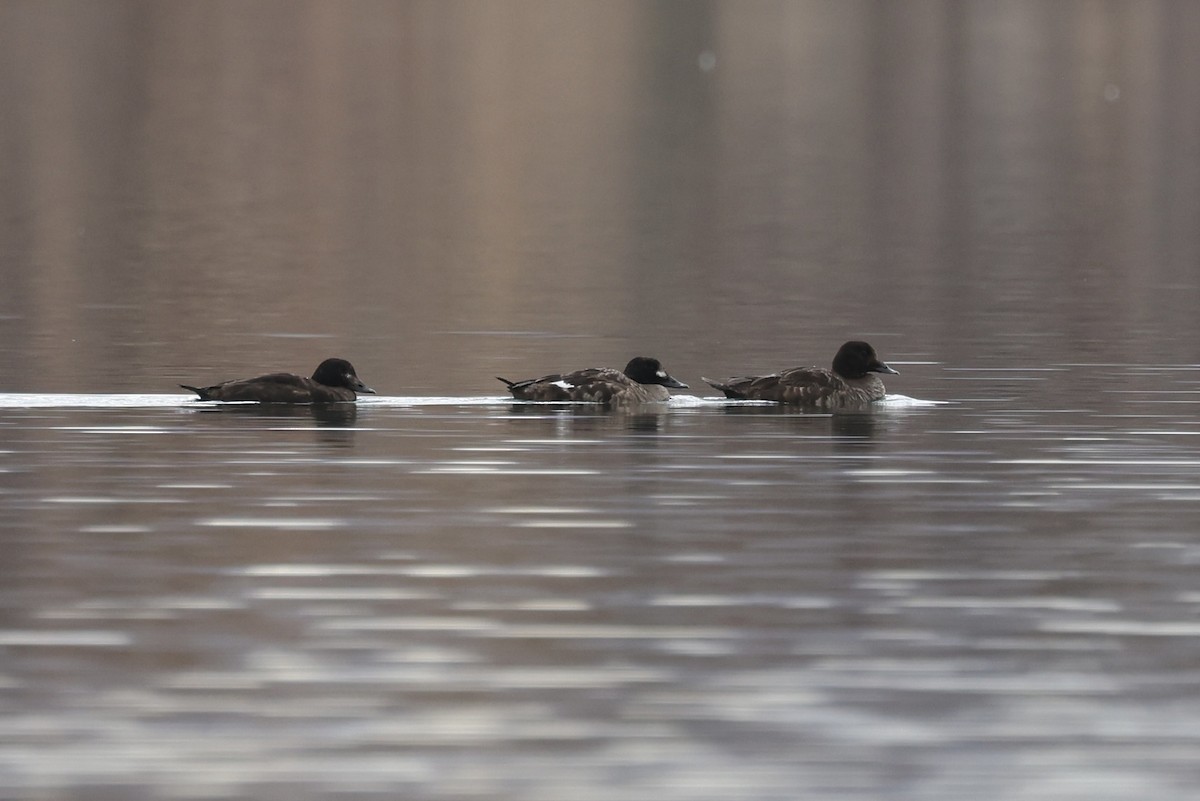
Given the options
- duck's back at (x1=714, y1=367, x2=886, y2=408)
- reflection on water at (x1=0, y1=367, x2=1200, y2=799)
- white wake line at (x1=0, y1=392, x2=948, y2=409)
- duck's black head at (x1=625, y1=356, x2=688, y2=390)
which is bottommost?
reflection on water at (x1=0, y1=367, x2=1200, y2=799)

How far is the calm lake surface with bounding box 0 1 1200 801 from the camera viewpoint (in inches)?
430

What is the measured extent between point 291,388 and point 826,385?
15.2 feet

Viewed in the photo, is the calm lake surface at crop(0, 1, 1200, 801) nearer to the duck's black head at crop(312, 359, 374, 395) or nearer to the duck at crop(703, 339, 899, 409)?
the duck's black head at crop(312, 359, 374, 395)

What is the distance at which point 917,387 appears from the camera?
1004 inches

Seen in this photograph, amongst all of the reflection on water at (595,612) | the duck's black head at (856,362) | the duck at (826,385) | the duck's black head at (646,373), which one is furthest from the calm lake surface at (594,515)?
the duck's black head at (856,362)

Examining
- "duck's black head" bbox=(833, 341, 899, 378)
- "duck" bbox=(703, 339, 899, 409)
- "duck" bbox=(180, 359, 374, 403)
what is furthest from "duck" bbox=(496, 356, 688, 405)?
"duck's black head" bbox=(833, 341, 899, 378)

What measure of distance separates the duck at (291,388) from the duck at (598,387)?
1.37 meters

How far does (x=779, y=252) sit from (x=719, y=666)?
109ft

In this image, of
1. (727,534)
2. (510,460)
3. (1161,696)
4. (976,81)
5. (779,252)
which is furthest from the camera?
(976,81)

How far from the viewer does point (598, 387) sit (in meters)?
23.1

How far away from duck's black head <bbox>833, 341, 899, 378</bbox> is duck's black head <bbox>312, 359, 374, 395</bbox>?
A: 4208 millimetres

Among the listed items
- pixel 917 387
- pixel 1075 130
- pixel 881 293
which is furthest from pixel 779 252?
pixel 1075 130

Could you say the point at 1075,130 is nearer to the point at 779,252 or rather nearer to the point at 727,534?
the point at 779,252

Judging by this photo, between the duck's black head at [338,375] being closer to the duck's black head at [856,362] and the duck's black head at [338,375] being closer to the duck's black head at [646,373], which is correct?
the duck's black head at [646,373]
